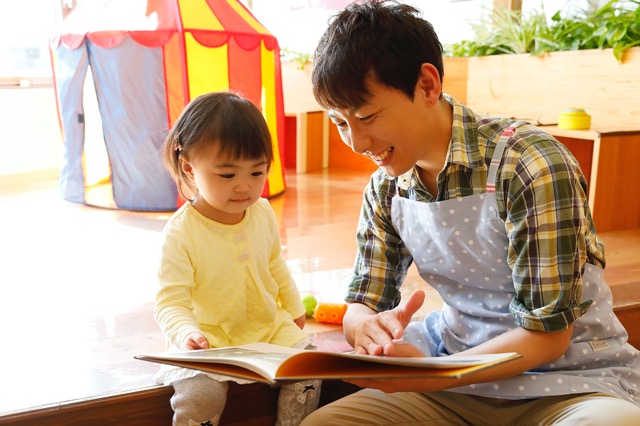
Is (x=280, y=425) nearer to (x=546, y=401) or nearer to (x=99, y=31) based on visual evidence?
(x=546, y=401)

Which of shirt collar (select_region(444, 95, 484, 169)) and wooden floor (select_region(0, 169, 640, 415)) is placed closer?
shirt collar (select_region(444, 95, 484, 169))

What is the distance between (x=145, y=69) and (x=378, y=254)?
7.17 feet

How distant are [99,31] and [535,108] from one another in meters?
2.20

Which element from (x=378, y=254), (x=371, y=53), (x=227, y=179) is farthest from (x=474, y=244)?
(x=227, y=179)

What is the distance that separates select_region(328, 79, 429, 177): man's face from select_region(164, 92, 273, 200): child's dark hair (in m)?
0.25

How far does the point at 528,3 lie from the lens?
3.76 meters

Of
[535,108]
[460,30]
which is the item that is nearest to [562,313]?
[535,108]

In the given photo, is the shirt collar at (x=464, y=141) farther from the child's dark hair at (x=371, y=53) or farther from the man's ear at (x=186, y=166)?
the man's ear at (x=186, y=166)

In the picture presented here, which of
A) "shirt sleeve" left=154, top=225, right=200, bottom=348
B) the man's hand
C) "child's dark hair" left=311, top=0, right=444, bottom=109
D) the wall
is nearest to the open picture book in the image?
the man's hand

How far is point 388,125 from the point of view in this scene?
98cm

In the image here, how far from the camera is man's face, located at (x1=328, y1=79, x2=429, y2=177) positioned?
976mm

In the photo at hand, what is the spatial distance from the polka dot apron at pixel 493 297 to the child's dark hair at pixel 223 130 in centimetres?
29

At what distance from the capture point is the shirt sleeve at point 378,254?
118 centimetres

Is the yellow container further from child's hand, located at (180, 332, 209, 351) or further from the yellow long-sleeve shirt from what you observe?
child's hand, located at (180, 332, 209, 351)
